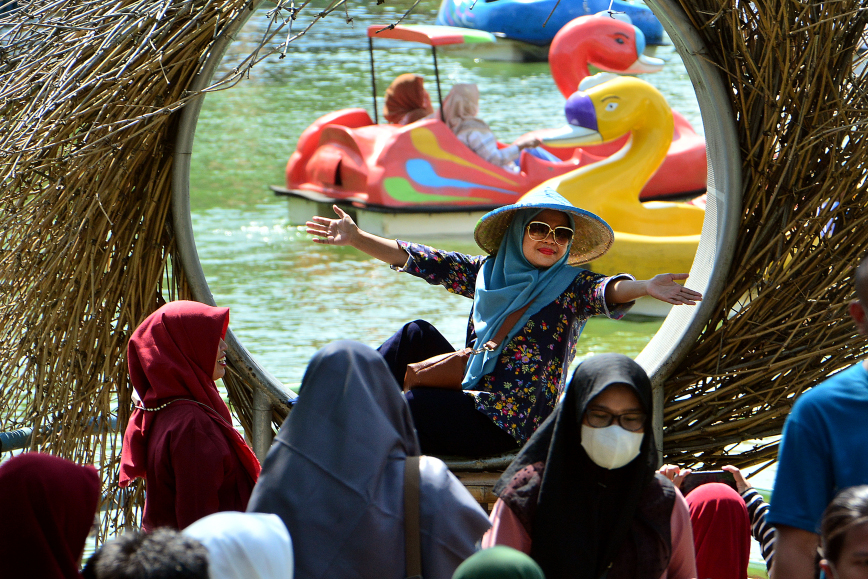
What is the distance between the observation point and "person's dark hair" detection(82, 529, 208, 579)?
143 cm

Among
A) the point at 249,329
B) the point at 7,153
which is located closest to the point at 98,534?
the point at 7,153

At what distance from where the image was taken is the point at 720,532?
2445 mm

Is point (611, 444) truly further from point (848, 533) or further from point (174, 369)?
point (174, 369)

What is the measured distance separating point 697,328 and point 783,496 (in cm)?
143

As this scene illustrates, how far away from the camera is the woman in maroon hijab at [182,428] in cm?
214

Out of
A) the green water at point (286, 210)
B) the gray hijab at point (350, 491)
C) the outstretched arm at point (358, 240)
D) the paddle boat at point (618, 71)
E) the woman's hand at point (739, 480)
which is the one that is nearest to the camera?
the gray hijab at point (350, 491)

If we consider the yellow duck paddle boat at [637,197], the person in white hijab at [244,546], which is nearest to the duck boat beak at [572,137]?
the yellow duck paddle boat at [637,197]

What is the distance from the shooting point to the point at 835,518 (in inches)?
62.1

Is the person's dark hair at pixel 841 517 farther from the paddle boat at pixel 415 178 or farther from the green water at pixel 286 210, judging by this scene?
the paddle boat at pixel 415 178

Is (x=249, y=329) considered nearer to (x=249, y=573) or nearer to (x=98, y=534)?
(x=98, y=534)

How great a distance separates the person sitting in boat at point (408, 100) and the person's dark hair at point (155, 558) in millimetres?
9803

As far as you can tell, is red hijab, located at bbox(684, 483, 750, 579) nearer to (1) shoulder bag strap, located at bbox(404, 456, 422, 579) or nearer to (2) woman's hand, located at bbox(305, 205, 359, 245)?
(1) shoulder bag strap, located at bbox(404, 456, 422, 579)

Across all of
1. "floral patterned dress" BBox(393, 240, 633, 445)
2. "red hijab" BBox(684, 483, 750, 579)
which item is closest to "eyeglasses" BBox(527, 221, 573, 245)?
"floral patterned dress" BBox(393, 240, 633, 445)

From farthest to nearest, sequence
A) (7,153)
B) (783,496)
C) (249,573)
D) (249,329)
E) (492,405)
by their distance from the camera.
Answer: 1. (249,329)
2. (492,405)
3. (7,153)
4. (783,496)
5. (249,573)
